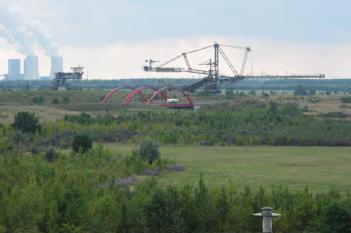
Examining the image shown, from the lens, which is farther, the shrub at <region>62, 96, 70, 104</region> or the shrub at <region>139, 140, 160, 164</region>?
the shrub at <region>62, 96, 70, 104</region>

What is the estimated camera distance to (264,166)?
4853cm

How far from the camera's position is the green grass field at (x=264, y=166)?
41.2 metres

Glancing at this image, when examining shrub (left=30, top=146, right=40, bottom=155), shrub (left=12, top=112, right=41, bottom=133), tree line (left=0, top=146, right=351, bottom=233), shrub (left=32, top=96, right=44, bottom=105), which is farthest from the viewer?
shrub (left=32, top=96, right=44, bottom=105)

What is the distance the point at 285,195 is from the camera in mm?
30844

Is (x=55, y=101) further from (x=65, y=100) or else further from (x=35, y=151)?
(x=35, y=151)

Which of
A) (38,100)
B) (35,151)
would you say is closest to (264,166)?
(35,151)

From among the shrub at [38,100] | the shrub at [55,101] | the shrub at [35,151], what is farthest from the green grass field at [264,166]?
the shrub at [55,101]

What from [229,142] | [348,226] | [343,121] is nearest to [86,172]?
[348,226]

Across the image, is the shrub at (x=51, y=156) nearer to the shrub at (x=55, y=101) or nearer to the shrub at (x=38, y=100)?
the shrub at (x=38, y=100)

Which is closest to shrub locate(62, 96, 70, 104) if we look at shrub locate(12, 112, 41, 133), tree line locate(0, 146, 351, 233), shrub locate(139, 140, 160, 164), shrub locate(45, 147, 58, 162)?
shrub locate(12, 112, 41, 133)

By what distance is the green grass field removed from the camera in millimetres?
41219

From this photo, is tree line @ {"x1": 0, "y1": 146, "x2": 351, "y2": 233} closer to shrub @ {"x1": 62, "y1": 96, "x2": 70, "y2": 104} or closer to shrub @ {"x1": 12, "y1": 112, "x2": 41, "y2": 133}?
shrub @ {"x1": 12, "y1": 112, "x2": 41, "y2": 133}

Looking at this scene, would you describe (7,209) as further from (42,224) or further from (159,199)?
(159,199)

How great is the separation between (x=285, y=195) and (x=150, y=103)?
8218cm
